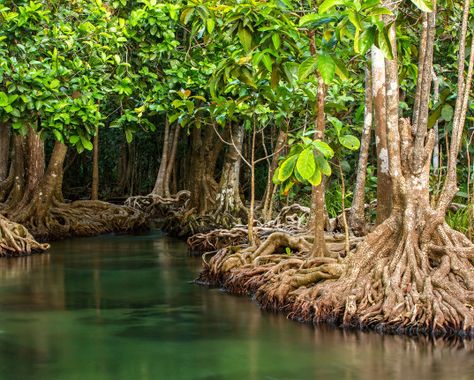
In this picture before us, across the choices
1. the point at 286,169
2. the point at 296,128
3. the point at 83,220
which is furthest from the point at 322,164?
the point at 83,220

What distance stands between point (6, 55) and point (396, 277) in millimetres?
6168

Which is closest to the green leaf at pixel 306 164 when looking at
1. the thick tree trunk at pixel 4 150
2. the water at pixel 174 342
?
the water at pixel 174 342

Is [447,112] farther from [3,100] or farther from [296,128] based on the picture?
[3,100]

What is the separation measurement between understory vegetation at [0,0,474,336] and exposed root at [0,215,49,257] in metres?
0.03

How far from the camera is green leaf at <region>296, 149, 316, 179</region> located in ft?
25.4

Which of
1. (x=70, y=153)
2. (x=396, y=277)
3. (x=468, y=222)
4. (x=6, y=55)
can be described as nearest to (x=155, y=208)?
(x=70, y=153)

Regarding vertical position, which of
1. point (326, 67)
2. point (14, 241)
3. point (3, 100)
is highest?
point (3, 100)

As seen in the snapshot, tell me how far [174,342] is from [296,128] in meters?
5.69

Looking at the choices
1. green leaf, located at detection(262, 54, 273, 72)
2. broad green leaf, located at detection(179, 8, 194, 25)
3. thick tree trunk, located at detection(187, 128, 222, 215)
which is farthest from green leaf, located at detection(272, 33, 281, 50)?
thick tree trunk, located at detection(187, 128, 222, 215)

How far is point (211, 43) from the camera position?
14281 mm

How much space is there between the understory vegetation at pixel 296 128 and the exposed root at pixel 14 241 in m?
0.03

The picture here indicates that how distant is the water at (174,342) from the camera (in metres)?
6.88

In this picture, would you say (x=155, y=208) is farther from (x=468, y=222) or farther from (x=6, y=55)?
(x=468, y=222)

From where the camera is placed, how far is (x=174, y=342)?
314 inches
